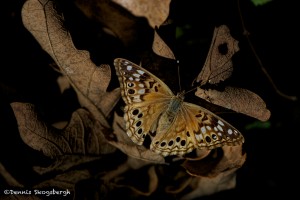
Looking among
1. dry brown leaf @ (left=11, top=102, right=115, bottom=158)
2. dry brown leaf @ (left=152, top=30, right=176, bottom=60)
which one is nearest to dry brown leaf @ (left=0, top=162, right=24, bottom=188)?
dry brown leaf @ (left=11, top=102, right=115, bottom=158)

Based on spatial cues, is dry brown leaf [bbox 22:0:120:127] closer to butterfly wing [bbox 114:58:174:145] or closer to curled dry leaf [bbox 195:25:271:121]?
butterfly wing [bbox 114:58:174:145]

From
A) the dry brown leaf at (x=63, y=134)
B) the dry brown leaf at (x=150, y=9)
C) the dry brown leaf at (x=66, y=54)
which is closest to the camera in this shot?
the dry brown leaf at (x=66, y=54)

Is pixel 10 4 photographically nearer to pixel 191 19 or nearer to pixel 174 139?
Answer: pixel 191 19

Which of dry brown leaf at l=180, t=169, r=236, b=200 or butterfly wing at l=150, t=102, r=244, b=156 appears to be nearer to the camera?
butterfly wing at l=150, t=102, r=244, b=156

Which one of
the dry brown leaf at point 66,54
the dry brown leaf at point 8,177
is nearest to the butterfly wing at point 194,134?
the dry brown leaf at point 66,54

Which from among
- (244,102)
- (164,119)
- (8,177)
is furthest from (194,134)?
(8,177)

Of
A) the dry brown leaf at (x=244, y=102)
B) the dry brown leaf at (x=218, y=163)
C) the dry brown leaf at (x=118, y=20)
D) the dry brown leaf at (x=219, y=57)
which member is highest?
the dry brown leaf at (x=118, y=20)

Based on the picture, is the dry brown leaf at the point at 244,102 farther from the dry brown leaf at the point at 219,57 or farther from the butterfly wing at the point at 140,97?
the butterfly wing at the point at 140,97

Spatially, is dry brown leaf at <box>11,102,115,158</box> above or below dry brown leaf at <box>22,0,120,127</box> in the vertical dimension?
Answer: below
